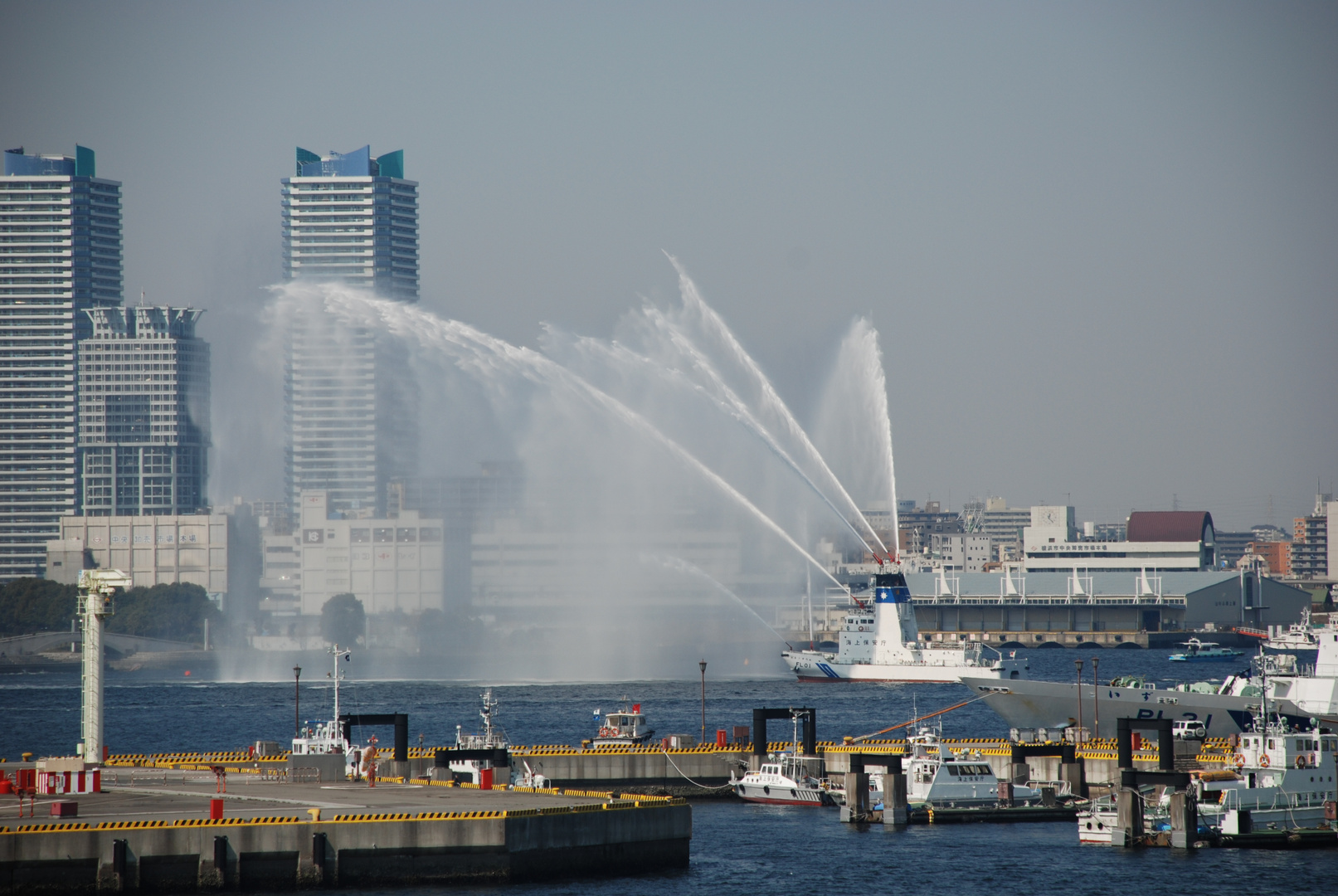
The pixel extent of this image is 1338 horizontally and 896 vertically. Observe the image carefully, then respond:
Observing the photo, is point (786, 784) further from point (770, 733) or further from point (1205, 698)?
point (770, 733)

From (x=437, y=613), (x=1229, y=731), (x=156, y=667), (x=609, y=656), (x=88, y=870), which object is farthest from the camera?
(x=437, y=613)

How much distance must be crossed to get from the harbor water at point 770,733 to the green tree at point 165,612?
31263 millimetres

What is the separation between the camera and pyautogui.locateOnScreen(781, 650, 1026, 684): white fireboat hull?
339 ft

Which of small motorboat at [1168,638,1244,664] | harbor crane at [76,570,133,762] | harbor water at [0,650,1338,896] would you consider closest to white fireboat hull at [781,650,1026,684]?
harbor water at [0,650,1338,896]

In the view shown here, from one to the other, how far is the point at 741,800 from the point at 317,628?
5881 inches

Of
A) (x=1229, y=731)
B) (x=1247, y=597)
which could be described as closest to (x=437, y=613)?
(x=1247, y=597)


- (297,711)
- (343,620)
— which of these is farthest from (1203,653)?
(297,711)

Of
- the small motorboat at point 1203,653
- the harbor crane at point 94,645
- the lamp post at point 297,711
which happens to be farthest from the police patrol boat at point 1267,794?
the small motorboat at point 1203,653

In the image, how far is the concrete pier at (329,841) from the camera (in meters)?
34.7

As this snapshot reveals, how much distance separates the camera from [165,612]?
618 ft

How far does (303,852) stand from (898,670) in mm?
73731

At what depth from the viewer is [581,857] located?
3897 cm

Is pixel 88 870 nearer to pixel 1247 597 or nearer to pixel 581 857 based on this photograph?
pixel 581 857

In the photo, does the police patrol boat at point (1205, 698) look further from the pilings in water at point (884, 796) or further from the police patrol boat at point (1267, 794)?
the pilings in water at point (884, 796)
